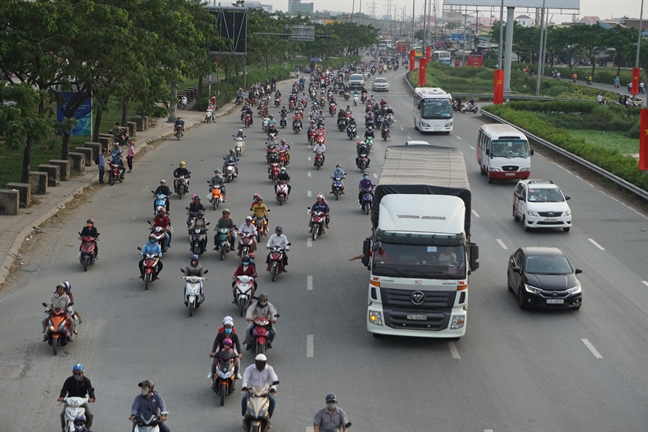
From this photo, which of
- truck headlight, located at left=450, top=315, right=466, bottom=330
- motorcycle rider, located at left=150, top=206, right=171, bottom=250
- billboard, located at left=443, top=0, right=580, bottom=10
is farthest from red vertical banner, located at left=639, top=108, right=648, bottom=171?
billboard, located at left=443, top=0, right=580, bottom=10

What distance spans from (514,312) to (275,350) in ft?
19.5

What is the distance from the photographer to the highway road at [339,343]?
15.2 m

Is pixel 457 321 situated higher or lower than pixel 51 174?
lower

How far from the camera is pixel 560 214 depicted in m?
29.5

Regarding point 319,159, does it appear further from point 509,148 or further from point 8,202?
point 8,202

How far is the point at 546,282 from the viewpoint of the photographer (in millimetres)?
20969

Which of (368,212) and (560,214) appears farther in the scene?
(368,212)

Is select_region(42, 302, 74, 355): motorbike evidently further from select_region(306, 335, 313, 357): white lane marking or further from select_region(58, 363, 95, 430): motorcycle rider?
select_region(306, 335, 313, 357): white lane marking

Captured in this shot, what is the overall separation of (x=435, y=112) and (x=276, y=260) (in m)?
33.2

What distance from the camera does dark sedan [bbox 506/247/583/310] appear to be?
20.8m

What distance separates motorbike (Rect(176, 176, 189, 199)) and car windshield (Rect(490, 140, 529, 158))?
12.7m

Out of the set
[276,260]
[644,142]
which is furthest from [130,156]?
[644,142]

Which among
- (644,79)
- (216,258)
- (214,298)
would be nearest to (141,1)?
(216,258)

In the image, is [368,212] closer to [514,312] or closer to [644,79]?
[514,312]
